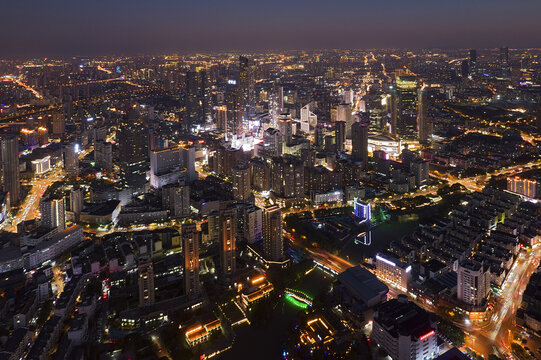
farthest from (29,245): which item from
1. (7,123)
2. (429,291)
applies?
(7,123)

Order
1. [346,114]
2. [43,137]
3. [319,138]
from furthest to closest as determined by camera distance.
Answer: [346,114], [43,137], [319,138]

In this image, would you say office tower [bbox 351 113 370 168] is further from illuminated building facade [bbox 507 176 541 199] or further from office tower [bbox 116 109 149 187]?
office tower [bbox 116 109 149 187]

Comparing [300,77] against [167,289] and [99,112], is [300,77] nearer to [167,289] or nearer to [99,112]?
[99,112]

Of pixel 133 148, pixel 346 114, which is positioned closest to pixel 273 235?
pixel 133 148

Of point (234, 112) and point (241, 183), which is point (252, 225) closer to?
point (241, 183)

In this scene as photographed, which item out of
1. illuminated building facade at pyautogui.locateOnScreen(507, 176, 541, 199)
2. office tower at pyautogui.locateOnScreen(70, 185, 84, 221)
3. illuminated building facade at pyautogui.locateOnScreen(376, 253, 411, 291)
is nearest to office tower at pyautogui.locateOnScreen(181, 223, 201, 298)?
illuminated building facade at pyautogui.locateOnScreen(376, 253, 411, 291)

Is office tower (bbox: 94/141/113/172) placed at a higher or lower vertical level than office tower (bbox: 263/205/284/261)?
higher
